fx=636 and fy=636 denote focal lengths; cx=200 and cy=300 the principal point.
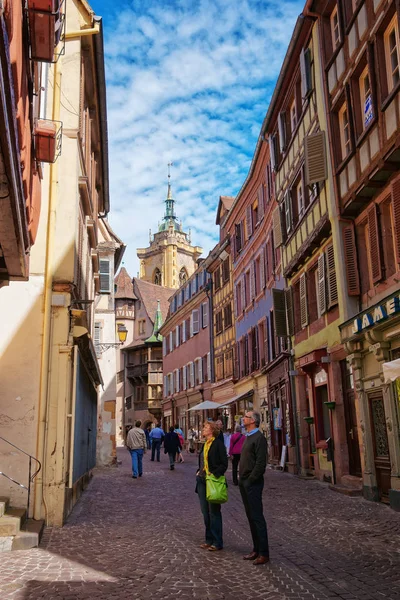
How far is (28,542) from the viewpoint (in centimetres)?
820

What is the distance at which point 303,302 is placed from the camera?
60.7ft

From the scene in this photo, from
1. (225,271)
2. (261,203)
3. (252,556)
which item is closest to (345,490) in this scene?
(252,556)

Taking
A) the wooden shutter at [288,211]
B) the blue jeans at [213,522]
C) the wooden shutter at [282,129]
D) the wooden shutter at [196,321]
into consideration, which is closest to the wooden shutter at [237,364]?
the wooden shutter at [196,321]

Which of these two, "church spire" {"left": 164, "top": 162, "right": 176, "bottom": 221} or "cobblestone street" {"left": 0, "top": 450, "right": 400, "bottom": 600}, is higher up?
"church spire" {"left": 164, "top": 162, "right": 176, "bottom": 221}

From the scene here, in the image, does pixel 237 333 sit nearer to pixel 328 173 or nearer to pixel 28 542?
pixel 328 173

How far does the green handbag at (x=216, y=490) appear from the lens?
25.3ft

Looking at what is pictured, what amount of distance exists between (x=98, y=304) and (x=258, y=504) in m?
20.9

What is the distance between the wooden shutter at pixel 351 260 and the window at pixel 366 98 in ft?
7.78

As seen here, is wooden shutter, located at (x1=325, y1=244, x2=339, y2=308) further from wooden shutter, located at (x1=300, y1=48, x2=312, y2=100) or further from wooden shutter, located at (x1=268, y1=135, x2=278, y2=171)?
wooden shutter, located at (x1=268, y1=135, x2=278, y2=171)

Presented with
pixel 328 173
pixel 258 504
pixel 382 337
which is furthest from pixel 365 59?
pixel 258 504

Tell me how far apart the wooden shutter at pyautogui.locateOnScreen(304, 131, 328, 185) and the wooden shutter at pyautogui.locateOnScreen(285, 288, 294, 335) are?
5.22 metres

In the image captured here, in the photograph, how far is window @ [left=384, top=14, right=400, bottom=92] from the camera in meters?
11.7

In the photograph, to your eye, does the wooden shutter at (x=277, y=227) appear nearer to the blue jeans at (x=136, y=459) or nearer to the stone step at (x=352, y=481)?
the blue jeans at (x=136, y=459)

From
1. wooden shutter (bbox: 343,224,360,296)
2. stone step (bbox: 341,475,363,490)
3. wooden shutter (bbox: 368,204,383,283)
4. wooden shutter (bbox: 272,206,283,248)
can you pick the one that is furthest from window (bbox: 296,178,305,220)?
stone step (bbox: 341,475,363,490)
